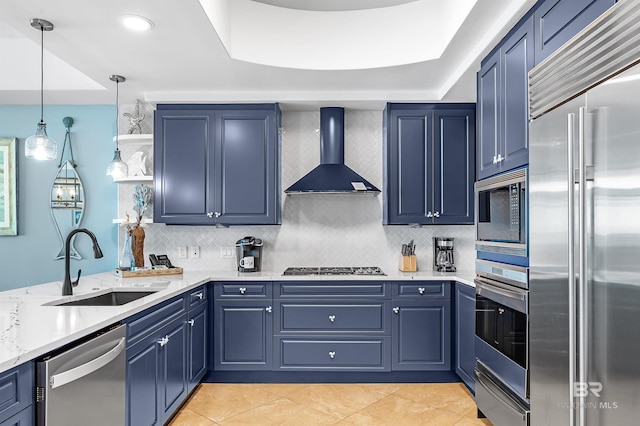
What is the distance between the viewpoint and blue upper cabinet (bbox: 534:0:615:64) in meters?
1.73

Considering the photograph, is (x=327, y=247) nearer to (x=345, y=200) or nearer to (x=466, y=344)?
(x=345, y=200)

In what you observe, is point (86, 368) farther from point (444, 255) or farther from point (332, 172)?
point (444, 255)

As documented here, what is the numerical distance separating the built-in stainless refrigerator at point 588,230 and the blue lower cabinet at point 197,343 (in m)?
2.28

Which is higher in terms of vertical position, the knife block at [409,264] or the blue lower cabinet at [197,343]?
the knife block at [409,264]

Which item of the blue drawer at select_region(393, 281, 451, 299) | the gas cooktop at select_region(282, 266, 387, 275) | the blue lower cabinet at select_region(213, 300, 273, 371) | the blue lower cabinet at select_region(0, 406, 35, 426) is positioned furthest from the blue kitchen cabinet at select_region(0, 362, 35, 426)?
the blue drawer at select_region(393, 281, 451, 299)

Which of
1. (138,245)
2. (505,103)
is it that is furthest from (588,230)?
(138,245)

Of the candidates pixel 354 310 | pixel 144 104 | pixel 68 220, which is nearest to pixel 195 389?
pixel 354 310

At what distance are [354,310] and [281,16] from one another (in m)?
2.44

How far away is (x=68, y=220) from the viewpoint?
4.15 meters

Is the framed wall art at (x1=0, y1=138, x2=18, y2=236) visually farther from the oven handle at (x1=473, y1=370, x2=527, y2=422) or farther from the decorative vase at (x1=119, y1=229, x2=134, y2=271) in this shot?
the oven handle at (x1=473, y1=370, x2=527, y2=422)

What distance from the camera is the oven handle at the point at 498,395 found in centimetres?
219

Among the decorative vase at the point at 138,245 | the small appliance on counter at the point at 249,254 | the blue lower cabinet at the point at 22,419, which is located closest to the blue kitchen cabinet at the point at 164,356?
the small appliance on counter at the point at 249,254

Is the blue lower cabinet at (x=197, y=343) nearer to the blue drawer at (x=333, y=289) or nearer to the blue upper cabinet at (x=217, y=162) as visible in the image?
the blue drawer at (x=333, y=289)

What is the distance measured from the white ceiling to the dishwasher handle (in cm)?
177
